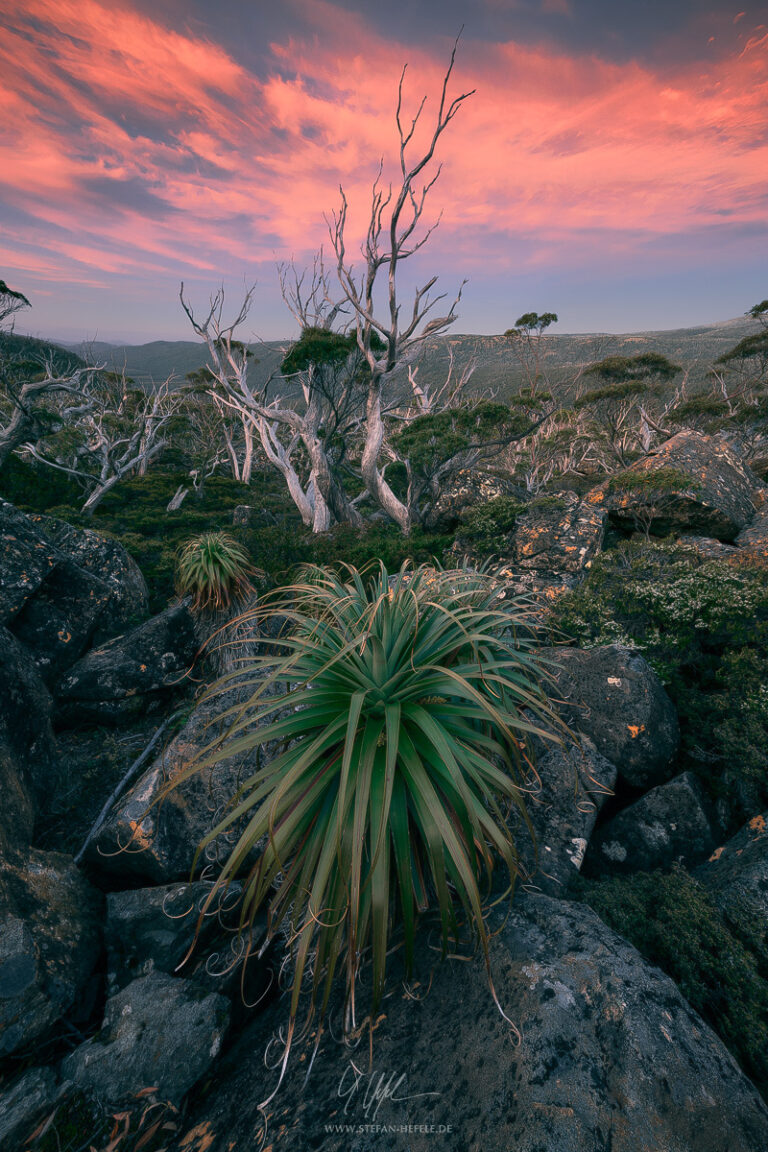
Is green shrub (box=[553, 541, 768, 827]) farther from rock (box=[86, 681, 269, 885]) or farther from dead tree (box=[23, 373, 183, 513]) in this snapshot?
dead tree (box=[23, 373, 183, 513])

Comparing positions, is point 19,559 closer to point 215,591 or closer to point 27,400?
point 215,591

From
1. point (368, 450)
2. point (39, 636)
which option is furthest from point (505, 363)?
point (39, 636)

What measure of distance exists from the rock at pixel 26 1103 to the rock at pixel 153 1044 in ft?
0.37

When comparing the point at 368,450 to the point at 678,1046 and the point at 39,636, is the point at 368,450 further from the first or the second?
the point at 678,1046

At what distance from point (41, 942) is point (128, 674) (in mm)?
3565

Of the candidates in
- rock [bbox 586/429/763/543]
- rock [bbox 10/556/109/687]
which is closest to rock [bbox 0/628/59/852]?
rock [bbox 10/556/109/687]

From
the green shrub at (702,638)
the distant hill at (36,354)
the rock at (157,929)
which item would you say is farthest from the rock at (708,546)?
the distant hill at (36,354)

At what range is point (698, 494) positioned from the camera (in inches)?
326

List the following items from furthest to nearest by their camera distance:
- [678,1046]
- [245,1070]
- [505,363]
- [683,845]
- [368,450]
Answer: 1. [505,363]
2. [368,450]
3. [683,845]
4. [245,1070]
5. [678,1046]

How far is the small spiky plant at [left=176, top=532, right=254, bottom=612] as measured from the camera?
20.8 feet

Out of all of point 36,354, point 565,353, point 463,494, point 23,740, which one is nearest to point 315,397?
point 463,494

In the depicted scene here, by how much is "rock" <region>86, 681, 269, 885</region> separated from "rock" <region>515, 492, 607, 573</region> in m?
6.32

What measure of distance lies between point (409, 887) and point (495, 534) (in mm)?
8326

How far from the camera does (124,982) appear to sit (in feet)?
9.29
